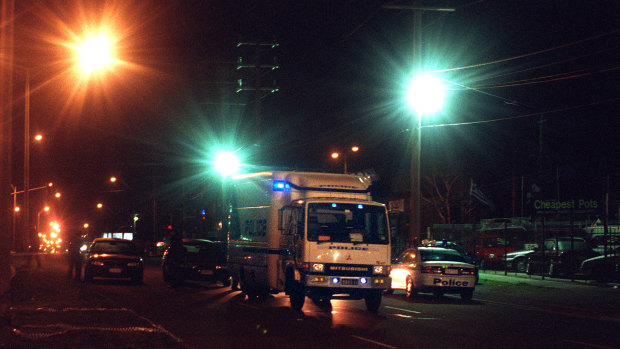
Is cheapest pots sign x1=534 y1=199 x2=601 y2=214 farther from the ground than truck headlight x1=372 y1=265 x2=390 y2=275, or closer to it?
farther from the ground

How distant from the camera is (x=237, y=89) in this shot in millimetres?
26062

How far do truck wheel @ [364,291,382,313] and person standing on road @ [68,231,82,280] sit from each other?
1318 cm

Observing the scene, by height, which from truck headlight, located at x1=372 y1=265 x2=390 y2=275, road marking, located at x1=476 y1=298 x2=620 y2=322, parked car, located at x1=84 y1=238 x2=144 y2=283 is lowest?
road marking, located at x1=476 y1=298 x2=620 y2=322

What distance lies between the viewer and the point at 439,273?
70.4ft

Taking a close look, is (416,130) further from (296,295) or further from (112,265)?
(112,265)

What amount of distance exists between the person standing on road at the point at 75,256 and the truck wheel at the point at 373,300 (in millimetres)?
13179

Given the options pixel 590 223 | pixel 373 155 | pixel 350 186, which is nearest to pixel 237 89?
pixel 350 186

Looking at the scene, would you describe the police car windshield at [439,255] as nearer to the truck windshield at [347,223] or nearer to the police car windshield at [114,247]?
the truck windshield at [347,223]

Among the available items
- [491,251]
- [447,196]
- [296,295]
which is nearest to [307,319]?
[296,295]

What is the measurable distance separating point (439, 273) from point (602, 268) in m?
10.3

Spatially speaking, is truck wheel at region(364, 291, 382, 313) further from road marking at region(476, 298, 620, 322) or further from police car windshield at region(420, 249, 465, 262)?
road marking at region(476, 298, 620, 322)

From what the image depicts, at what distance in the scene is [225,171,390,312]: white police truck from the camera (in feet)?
55.6

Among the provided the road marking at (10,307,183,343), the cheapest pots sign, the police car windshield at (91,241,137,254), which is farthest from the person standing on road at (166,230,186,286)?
the cheapest pots sign

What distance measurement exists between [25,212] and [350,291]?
17763 mm
